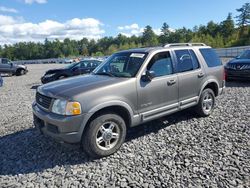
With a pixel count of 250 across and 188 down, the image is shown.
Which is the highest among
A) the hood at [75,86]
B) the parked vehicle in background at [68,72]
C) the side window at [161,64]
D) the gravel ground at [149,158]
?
the side window at [161,64]

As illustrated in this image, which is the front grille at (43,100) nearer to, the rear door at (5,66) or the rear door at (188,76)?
the rear door at (188,76)

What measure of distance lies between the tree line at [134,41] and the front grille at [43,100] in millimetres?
67871

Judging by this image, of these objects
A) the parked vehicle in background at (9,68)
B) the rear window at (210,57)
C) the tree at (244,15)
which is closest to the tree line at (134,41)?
the tree at (244,15)

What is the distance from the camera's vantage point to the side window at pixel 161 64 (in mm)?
4977

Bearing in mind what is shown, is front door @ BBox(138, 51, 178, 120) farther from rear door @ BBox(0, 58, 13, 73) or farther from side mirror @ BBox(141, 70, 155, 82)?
rear door @ BBox(0, 58, 13, 73)

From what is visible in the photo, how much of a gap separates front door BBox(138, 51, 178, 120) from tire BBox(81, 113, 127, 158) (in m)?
0.58

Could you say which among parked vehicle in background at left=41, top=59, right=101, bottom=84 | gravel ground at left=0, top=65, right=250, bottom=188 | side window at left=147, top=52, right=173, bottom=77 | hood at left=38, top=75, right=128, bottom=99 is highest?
side window at left=147, top=52, right=173, bottom=77

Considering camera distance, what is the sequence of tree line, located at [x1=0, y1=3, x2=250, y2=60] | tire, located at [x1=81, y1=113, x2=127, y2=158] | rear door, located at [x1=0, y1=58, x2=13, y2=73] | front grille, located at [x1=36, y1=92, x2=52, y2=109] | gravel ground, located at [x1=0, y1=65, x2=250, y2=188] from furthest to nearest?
tree line, located at [x1=0, y1=3, x2=250, y2=60] → rear door, located at [x1=0, y1=58, x2=13, y2=73] → front grille, located at [x1=36, y1=92, x2=52, y2=109] → tire, located at [x1=81, y1=113, x2=127, y2=158] → gravel ground, located at [x1=0, y1=65, x2=250, y2=188]

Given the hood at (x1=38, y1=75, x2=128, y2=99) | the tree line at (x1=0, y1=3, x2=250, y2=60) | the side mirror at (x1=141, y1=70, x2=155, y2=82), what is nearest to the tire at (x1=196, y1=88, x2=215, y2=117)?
the side mirror at (x1=141, y1=70, x2=155, y2=82)

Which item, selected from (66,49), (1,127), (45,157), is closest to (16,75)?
(1,127)

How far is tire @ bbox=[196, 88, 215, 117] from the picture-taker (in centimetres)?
607

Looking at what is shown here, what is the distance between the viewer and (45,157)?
174 inches

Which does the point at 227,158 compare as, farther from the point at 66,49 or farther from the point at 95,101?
the point at 66,49

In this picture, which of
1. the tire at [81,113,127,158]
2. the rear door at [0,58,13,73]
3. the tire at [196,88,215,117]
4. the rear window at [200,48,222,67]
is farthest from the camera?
the rear door at [0,58,13,73]
